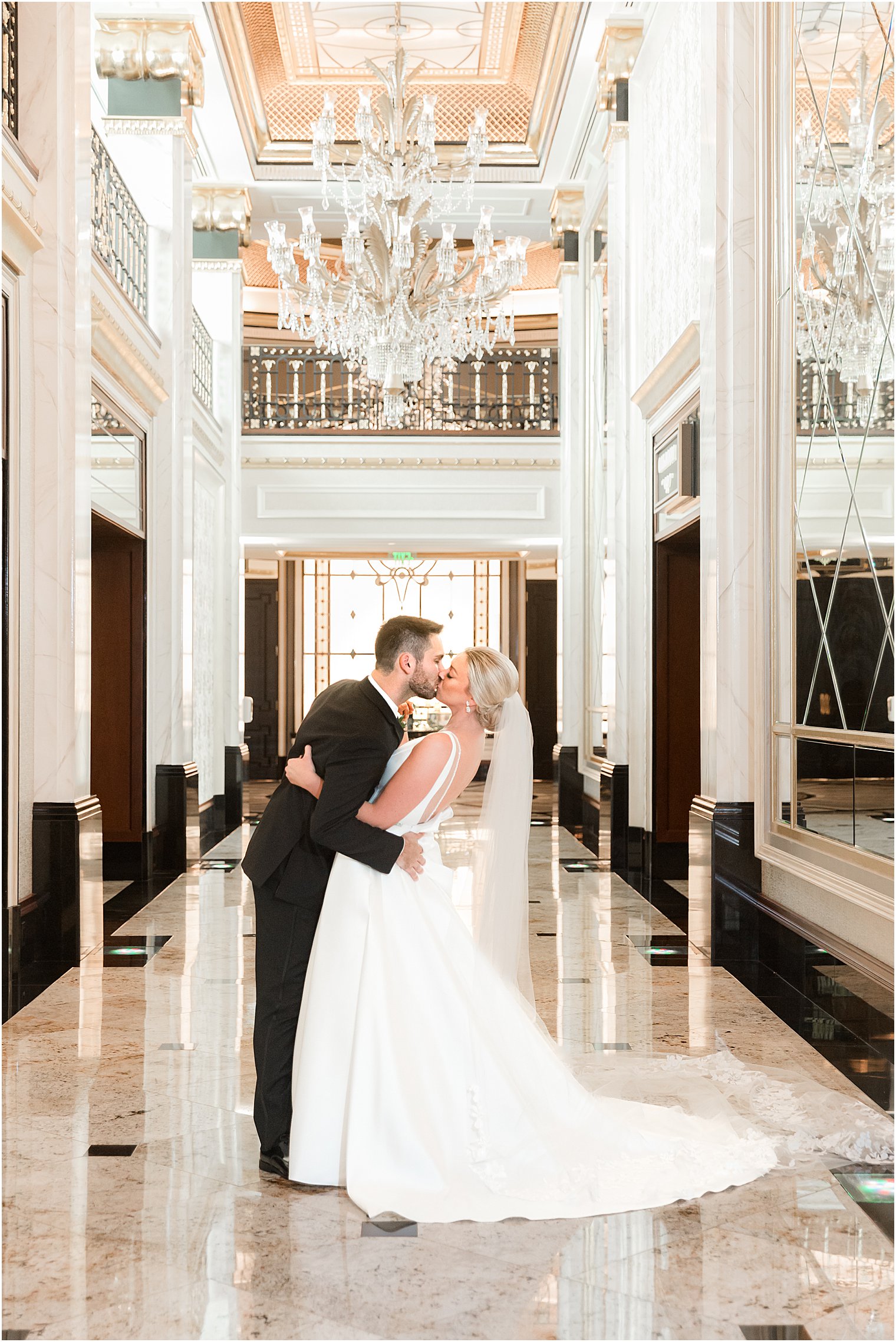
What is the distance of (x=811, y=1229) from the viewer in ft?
9.37

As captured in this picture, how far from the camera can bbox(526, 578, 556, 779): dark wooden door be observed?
1812 cm

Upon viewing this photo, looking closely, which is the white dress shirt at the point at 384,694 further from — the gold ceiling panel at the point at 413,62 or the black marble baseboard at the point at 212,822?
the gold ceiling panel at the point at 413,62

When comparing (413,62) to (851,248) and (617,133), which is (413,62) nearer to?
(617,133)

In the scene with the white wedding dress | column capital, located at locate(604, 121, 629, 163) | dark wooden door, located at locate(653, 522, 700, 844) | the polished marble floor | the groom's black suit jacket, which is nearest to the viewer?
the polished marble floor

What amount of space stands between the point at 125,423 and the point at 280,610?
34.0 feet

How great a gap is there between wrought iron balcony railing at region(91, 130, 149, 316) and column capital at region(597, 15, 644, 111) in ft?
12.2

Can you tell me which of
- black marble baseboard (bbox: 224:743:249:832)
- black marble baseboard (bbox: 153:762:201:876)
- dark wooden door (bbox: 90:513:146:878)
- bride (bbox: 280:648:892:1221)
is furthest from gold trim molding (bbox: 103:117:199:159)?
bride (bbox: 280:648:892:1221)

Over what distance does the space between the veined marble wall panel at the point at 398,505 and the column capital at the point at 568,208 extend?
2.71 metres

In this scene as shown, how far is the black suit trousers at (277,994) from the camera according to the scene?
3.31 metres

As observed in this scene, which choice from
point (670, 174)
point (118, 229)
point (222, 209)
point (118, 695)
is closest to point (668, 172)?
point (670, 174)

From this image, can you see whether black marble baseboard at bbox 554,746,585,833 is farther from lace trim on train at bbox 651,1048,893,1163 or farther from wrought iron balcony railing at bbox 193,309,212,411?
lace trim on train at bbox 651,1048,893,1163

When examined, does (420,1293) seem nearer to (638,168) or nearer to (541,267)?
(638,168)

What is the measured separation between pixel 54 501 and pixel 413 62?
289 inches

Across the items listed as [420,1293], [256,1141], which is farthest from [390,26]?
[420,1293]
